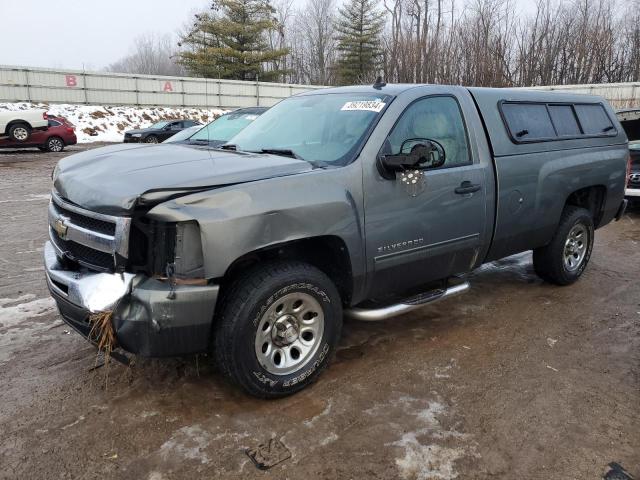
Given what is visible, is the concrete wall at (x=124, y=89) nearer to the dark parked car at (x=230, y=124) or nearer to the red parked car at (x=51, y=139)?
the red parked car at (x=51, y=139)

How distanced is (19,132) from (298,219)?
1952 cm

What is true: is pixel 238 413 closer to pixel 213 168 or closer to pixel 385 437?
pixel 385 437

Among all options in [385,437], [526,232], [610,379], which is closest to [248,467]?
[385,437]

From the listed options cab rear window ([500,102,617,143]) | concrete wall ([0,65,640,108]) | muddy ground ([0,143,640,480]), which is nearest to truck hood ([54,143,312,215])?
muddy ground ([0,143,640,480])

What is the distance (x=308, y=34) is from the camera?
58.5m

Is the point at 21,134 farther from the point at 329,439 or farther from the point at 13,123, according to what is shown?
the point at 329,439

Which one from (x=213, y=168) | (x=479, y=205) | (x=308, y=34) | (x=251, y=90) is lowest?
(x=479, y=205)

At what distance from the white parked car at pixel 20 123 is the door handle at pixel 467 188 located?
1924 centimetres

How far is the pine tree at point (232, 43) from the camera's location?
44969mm

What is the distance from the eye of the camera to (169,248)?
2.68 meters

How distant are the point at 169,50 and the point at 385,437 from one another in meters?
86.7

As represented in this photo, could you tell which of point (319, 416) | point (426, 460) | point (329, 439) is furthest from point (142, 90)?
point (426, 460)

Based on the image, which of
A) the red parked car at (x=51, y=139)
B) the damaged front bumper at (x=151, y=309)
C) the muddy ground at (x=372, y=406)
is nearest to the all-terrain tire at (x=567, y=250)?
the muddy ground at (x=372, y=406)

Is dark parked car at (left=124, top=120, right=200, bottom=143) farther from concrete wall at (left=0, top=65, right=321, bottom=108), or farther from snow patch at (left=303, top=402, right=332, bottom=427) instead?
snow patch at (left=303, top=402, right=332, bottom=427)
